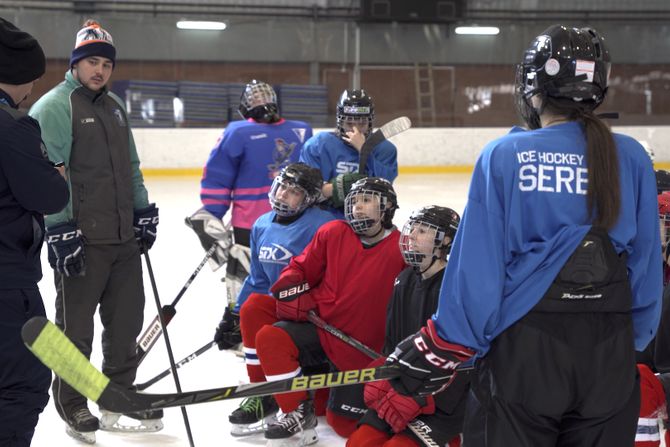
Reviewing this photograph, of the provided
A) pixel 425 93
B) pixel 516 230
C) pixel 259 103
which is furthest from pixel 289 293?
pixel 425 93

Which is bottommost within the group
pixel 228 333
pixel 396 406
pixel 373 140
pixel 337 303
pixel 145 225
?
pixel 228 333

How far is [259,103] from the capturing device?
431 cm

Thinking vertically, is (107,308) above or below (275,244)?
below

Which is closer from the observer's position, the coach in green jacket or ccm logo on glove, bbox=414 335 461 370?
ccm logo on glove, bbox=414 335 461 370

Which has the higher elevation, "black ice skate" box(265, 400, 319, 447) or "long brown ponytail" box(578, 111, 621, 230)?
"long brown ponytail" box(578, 111, 621, 230)

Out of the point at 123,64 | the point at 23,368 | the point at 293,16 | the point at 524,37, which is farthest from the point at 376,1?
the point at 23,368

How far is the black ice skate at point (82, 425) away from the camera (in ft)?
10.4

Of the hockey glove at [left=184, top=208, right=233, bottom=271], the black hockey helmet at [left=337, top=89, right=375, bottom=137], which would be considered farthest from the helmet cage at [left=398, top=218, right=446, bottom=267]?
the hockey glove at [left=184, top=208, right=233, bottom=271]

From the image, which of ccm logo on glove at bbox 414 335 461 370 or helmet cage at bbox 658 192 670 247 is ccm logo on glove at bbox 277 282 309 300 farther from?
ccm logo on glove at bbox 414 335 461 370

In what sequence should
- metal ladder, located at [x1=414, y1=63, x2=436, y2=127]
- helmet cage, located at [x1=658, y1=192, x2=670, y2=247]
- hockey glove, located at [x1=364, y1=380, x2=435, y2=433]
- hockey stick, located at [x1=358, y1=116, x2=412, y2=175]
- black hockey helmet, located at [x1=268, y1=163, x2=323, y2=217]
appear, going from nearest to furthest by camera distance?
hockey glove, located at [x1=364, y1=380, x2=435, y2=433]
helmet cage, located at [x1=658, y1=192, x2=670, y2=247]
black hockey helmet, located at [x1=268, y1=163, x2=323, y2=217]
hockey stick, located at [x1=358, y1=116, x2=412, y2=175]
metal ladder, located at [x1=414, y1=63, x2=436, y2=127]

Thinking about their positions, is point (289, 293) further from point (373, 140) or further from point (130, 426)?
point (373, 140)

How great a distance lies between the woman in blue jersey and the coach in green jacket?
1.74 meters

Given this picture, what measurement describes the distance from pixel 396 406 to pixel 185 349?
1927mm

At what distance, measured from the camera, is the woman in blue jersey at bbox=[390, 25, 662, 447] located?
5.19 feet
